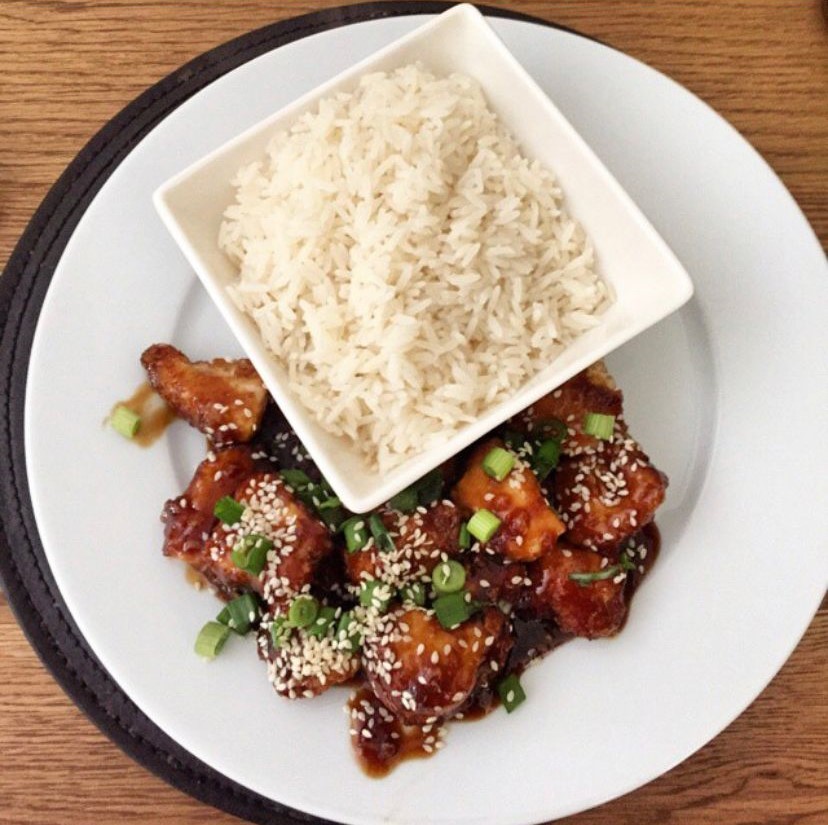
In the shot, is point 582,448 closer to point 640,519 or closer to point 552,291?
point 640,519

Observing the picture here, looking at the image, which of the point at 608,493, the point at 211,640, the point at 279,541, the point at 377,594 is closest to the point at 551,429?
the point at 608,493

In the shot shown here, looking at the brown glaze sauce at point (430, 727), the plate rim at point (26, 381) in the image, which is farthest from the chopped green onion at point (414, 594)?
the plate rim at point (26, 381)

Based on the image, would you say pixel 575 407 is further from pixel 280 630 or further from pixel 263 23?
pixel 263 23

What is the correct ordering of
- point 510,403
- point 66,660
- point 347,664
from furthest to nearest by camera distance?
point 66,660 → point 347,664 → point 510,403

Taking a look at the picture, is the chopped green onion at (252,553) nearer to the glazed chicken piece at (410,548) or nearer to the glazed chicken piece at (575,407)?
the glazed chicken piece at (410,548)

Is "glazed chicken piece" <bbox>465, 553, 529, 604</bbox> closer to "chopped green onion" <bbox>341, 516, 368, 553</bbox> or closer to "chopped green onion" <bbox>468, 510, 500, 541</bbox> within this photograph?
"chopped green onion" <bbox>468, 510, 500, 541</bbox>

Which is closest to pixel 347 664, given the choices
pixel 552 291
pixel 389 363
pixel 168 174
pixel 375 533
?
pixel 375 533
